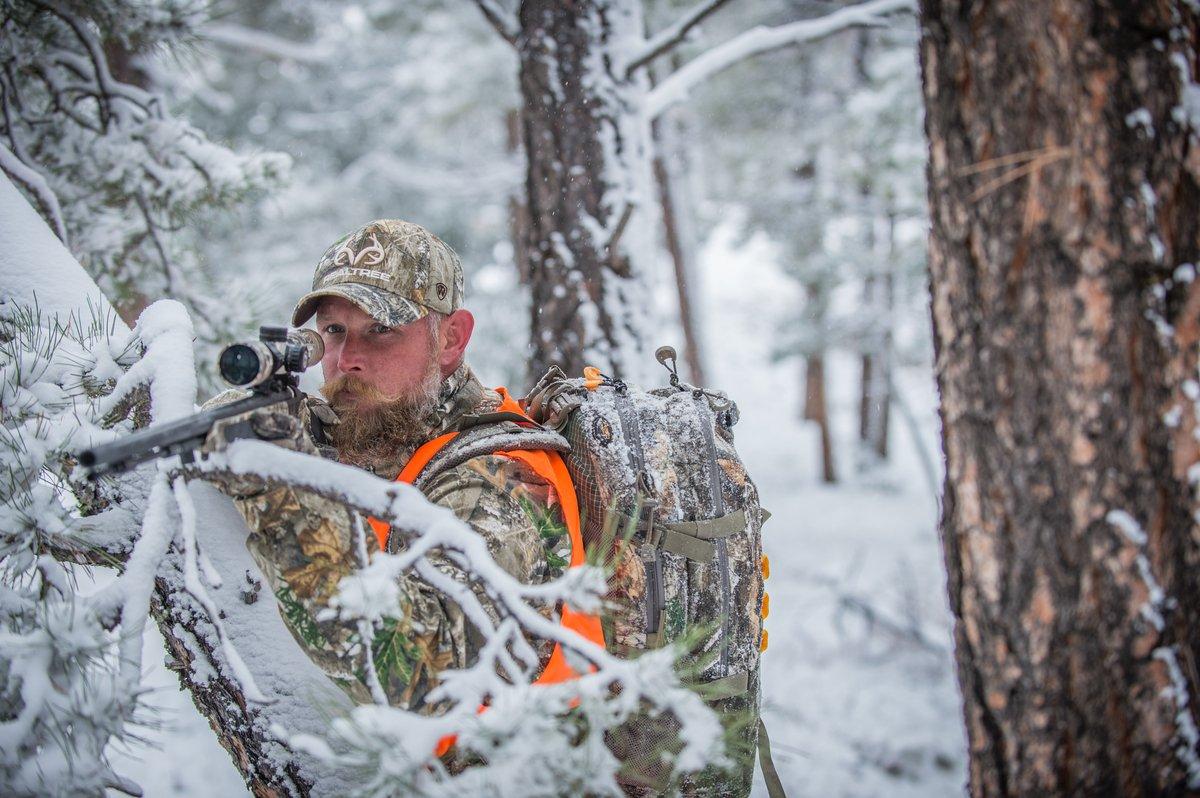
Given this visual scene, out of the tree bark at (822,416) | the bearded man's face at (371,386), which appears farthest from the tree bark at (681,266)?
the bearded man's face at (371,386)

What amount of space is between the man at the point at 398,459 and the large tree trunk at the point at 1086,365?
1150 millimetres

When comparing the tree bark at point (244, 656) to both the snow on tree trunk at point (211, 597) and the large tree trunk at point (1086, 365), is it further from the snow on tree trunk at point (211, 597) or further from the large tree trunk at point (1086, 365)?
the large tree trunk at point (1086, 365)

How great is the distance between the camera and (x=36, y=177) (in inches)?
114

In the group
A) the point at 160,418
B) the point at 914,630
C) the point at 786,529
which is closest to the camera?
the point at 160,418

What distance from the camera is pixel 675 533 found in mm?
2311

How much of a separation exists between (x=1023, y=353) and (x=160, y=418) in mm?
1902

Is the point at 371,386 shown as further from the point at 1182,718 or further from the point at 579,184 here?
the point at 1182,718

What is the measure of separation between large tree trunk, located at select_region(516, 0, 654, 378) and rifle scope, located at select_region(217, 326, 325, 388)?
2233mm

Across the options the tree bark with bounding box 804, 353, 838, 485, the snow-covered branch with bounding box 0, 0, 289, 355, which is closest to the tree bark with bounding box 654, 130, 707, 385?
the tree bark with bounding box 804, 353, 838, 485

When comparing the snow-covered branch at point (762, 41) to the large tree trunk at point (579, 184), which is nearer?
the large tree trunk at point (579, 184)

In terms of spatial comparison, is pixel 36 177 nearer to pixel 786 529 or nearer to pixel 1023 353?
pixel 1023 353

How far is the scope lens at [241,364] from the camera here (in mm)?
1688

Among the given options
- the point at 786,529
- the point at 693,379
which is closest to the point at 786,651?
the point at 786,529

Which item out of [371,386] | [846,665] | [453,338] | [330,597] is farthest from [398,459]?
[846,665]
